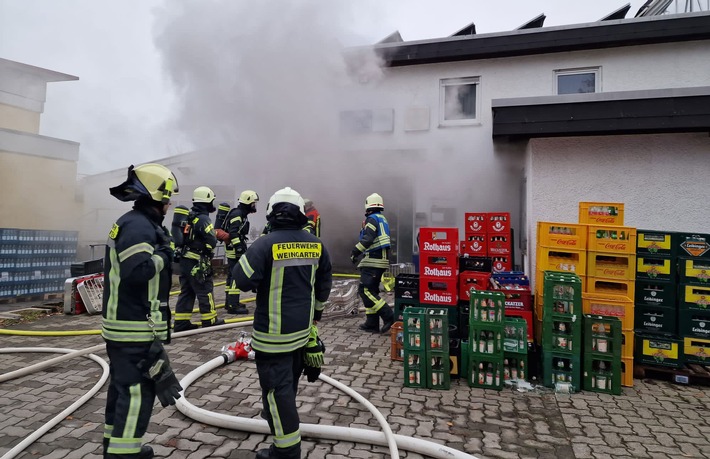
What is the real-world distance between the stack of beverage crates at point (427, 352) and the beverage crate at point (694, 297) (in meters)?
2.84

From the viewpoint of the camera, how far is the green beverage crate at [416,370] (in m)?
4.09

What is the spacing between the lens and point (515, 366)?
14.0ft

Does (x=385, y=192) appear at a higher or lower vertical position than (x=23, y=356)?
higher

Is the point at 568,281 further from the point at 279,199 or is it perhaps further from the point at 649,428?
the point at 279,199

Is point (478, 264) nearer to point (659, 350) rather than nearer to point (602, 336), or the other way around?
point (602, 336)

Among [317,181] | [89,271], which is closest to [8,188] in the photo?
[89,271]

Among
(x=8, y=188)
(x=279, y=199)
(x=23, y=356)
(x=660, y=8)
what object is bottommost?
(x=23, y=356)

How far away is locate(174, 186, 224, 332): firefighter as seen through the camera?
19.5ft

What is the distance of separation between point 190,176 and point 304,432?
10.1 m

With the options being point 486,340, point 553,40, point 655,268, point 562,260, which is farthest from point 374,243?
point 553,40

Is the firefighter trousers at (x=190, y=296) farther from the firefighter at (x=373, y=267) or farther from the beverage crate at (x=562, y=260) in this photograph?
the beverage crate at (x=562, y=260)

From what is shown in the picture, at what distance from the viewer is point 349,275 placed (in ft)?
36.2

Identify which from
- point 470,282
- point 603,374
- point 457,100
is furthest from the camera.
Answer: point 457,100

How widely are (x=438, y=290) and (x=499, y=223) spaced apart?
268 cm
